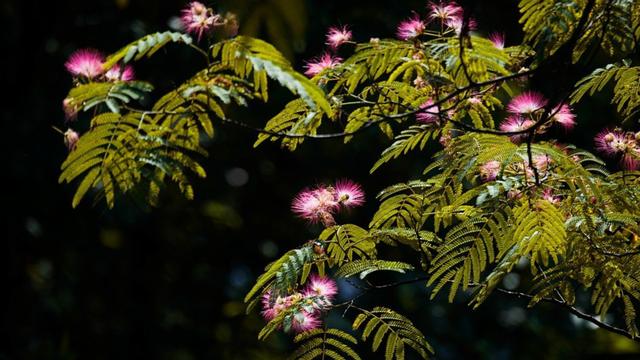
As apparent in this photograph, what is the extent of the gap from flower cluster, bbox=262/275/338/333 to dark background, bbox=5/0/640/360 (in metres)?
3.68

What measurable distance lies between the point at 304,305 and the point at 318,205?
0.33 meters

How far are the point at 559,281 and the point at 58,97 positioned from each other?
5232 millimetres

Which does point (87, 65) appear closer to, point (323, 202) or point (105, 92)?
point (105, 92)

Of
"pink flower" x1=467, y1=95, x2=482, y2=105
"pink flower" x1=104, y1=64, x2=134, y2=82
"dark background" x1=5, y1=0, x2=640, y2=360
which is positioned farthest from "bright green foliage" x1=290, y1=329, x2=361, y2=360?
"dark background" x1=5, y1=0, x2=640, y2=360

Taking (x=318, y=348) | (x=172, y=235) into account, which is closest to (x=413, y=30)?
(x=318, y=348)

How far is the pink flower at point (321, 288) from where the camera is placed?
2.53 metres

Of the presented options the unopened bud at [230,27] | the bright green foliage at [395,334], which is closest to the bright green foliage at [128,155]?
the unopened bud at [230,27]

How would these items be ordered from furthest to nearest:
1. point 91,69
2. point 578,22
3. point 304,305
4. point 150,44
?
point 304,305
point 578,22
point 91,69
point 150,44

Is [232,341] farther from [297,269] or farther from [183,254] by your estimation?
[297,269]

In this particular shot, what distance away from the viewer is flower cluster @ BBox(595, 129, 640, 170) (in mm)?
2529

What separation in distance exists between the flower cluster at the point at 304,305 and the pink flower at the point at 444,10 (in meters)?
0.74

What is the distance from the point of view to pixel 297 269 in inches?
94.9

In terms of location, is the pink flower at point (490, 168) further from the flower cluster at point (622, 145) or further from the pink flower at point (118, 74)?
the pink flower at point (118, 74)

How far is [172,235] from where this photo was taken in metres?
8.16
